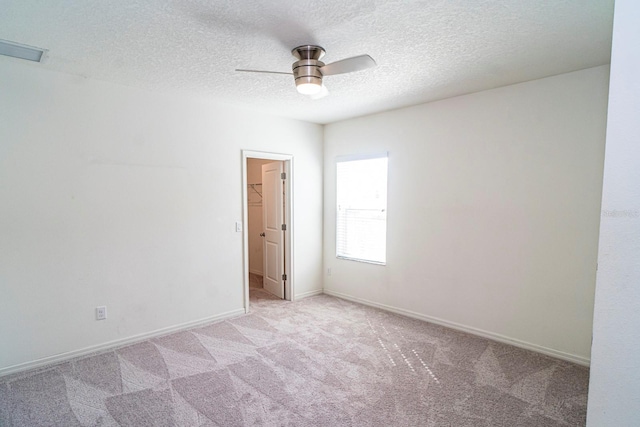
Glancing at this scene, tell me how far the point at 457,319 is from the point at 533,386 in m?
1.13

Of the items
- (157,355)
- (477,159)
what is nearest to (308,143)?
(477,159)

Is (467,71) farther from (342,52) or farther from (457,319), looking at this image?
(457,319)

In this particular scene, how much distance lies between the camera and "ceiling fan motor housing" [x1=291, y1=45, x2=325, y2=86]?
2375 millimetres

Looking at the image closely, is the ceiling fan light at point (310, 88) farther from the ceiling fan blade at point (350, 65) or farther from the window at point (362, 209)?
the window at point (362, 209)

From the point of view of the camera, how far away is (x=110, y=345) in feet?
10.8

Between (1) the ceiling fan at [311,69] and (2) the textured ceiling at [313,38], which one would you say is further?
(1) the ceiling fan at [311,69]

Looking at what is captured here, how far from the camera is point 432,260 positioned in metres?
3.91

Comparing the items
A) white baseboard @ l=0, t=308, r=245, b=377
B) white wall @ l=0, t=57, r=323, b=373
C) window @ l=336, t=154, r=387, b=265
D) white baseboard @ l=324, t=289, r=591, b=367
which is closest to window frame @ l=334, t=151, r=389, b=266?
window @ l=336, t=154, r=387, b=265

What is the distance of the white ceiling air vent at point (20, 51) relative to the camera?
7.93 feet

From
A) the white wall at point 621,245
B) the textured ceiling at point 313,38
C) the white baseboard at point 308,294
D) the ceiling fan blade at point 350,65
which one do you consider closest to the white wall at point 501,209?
the textured ceiling at point 313,38

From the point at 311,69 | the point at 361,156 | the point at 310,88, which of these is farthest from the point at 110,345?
the point at 361,156

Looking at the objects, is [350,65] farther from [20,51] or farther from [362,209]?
[362,209]

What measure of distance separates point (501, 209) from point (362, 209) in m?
1.79

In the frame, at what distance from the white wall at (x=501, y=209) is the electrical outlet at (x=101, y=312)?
121 inches
